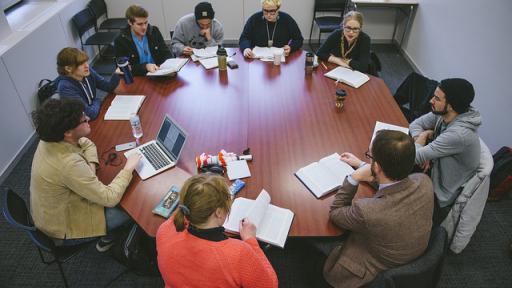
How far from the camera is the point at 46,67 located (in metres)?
3.96

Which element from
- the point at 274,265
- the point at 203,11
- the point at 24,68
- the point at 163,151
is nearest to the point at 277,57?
the point at 203,11

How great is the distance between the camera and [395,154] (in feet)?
5.20

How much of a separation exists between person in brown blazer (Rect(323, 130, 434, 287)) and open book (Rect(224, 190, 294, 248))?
0.90 ft

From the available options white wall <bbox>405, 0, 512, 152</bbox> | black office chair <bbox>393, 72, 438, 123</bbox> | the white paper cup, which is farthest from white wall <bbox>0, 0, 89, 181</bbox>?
white wall <bbox>405, 0, 512, 152</bbox>

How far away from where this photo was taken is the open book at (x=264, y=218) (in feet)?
5.68

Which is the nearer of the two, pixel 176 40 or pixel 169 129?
pixel 169 129

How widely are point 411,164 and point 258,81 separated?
71.7 inches

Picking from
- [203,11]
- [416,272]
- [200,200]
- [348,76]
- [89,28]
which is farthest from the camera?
[89,28]

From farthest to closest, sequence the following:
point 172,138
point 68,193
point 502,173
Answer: point 502,173, point 172,138, point 68,193

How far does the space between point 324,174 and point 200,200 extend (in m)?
1.00

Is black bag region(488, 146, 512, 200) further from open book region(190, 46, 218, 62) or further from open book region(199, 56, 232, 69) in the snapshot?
open book region(190, 46, 218, 62)

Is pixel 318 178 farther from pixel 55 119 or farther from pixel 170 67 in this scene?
pixel 170 67

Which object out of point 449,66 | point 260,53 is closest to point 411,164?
point 260,53

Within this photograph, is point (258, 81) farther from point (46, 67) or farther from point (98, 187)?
point (46, 67)
